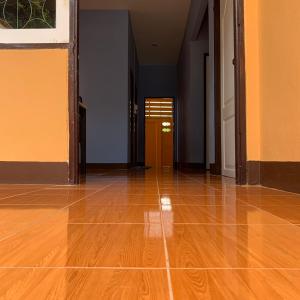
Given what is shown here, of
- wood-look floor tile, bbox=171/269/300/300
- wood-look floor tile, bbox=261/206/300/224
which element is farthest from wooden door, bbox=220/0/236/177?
wood-look floor tile, bbox=171/269/300/300

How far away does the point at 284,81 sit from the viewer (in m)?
2.15

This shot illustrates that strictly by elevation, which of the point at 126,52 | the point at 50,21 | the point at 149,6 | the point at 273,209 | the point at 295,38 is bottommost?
the point at 273,209

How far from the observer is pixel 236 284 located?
54cm

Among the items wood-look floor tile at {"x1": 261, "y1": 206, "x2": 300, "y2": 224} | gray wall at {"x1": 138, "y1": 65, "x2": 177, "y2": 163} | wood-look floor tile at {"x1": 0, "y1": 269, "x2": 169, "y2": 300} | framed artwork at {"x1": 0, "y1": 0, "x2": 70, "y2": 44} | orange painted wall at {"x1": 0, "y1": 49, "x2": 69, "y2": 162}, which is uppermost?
gray wall at {"x1": 138, "y1": 65, "x2": 177, "y2": 163}

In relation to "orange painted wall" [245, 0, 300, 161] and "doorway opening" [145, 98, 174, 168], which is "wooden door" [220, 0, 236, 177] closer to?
"orange painted wall" [245, 0, 300, 161]

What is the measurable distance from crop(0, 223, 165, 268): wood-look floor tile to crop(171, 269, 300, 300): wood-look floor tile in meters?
0.09

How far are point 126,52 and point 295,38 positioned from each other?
5394 mm

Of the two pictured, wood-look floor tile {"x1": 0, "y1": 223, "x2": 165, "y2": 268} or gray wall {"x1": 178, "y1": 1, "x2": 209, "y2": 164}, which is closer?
wood-look floor tile {"x1": 0, "y1": 223, "x2": 165, "y2": 268}

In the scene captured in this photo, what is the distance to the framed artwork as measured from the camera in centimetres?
279

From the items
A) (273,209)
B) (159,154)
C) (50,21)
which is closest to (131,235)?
(273,209)

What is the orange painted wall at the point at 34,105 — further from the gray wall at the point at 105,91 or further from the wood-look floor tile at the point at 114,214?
the gray wall at the point at 105,91

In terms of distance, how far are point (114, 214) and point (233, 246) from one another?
1.70 ft

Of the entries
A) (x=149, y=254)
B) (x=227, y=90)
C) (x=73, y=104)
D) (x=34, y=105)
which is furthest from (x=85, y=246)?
(x=227, y=90)

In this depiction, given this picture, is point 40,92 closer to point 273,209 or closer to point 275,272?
point 273,209
